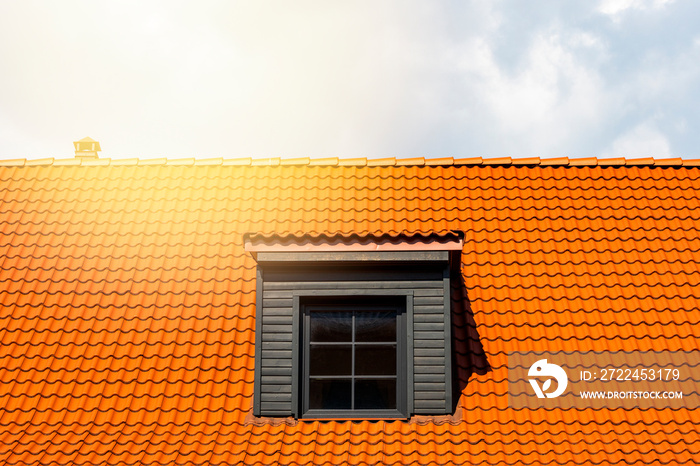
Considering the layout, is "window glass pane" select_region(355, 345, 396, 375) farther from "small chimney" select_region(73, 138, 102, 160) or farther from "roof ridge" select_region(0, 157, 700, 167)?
"small chimney" select_region(73, 138, 102, 160)

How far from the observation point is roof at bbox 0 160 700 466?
520 centimetres

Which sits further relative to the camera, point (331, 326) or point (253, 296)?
point (253, 296)

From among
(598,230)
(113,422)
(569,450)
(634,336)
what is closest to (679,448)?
(569,450)

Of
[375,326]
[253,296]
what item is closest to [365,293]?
[375,326]

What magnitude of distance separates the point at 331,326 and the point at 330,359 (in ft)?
1.03

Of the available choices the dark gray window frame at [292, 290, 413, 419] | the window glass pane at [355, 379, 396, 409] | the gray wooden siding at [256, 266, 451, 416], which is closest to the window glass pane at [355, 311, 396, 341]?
the dark gray window frame at [292, 290, 413, 419]

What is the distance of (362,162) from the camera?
28.1ft

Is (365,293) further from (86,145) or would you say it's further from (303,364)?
(86,145)

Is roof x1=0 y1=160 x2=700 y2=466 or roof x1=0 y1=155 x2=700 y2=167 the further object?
roof x1=0 y1=155 x2=700 y2=167

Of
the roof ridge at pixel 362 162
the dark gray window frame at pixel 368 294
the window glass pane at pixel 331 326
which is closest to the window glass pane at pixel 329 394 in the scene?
the dark gray window frame at pixel 368 294

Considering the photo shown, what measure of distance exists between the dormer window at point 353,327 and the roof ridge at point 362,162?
9.87 ft

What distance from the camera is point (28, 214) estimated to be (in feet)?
25.5

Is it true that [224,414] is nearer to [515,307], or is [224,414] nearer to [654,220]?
[515,307]

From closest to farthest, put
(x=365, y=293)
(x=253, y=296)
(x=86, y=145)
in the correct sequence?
(x=365, y=293)
(x=253, y=296)
(x=86, y=145)
